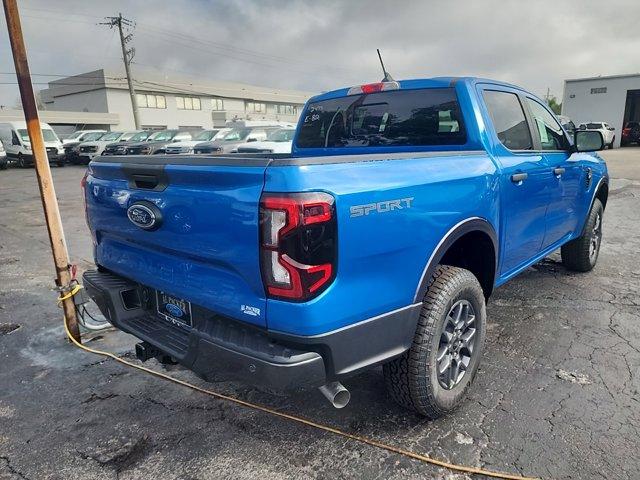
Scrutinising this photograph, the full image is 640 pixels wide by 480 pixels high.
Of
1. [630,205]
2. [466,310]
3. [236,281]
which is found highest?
[236,281]

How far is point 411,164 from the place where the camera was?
236 cm

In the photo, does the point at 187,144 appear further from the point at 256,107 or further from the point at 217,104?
the point at 256,107

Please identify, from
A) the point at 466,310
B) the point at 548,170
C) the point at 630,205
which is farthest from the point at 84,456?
the point at 630,205

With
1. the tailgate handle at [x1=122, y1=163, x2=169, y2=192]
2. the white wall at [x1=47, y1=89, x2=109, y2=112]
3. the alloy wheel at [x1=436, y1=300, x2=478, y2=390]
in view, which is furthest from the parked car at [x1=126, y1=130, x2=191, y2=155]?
the white wall at [x1=47, y1=89, x2=109, y2=112]

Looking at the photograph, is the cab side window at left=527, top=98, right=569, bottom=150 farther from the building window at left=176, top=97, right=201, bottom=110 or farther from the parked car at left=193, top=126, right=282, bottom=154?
the building window at left=176, top=97, right=201, bottom=110

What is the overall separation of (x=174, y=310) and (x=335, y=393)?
942 mm

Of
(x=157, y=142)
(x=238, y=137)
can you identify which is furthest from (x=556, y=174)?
(x=157, y=142)

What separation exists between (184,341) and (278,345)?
65 cm

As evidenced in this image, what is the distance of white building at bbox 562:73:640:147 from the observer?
1318 inches

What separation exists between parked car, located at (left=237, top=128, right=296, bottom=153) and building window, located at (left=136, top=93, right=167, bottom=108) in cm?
3706

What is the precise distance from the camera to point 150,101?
5091 cm

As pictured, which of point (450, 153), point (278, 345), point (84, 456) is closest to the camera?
point (278, 345)

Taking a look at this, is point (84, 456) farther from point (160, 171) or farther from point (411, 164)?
point (411, 164)

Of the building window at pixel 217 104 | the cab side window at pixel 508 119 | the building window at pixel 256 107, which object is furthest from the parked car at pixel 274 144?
the building window at pixel 256 107
